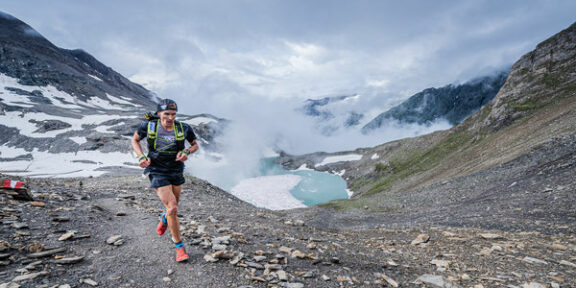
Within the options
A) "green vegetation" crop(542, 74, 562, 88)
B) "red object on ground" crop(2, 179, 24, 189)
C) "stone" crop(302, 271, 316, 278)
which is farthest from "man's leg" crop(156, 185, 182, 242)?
"green vegetation" crop(542, 74, 562, 88)

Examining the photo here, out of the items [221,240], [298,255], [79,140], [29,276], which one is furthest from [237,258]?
[79,140]

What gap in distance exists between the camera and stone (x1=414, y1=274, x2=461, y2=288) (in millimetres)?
6355

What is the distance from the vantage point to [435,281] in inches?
258

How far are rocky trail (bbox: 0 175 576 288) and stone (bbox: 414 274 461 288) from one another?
3 cm

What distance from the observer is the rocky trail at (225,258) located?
19.0ft

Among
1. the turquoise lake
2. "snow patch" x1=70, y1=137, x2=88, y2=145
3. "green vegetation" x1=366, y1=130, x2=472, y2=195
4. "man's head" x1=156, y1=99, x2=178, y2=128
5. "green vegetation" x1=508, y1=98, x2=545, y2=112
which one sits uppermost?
"snow patch" x1=70, y1=137, x2=88, y2=145

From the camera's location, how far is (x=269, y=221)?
43.9 feet

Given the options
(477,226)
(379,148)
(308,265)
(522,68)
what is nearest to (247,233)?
(308,265)

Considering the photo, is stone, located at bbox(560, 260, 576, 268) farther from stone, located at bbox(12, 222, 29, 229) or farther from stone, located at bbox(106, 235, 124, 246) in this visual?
stone, located at bbox(12, 222, 29, 229)

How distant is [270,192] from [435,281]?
440ft

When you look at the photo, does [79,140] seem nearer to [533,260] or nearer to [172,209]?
A: [172,209]

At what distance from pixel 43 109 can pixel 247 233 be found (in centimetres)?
18448

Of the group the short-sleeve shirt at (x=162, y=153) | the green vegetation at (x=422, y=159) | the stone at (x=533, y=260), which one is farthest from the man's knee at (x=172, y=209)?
the green vegetation at (x=422, y=159)

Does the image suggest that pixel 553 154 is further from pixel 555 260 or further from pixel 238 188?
pixel 238 188
